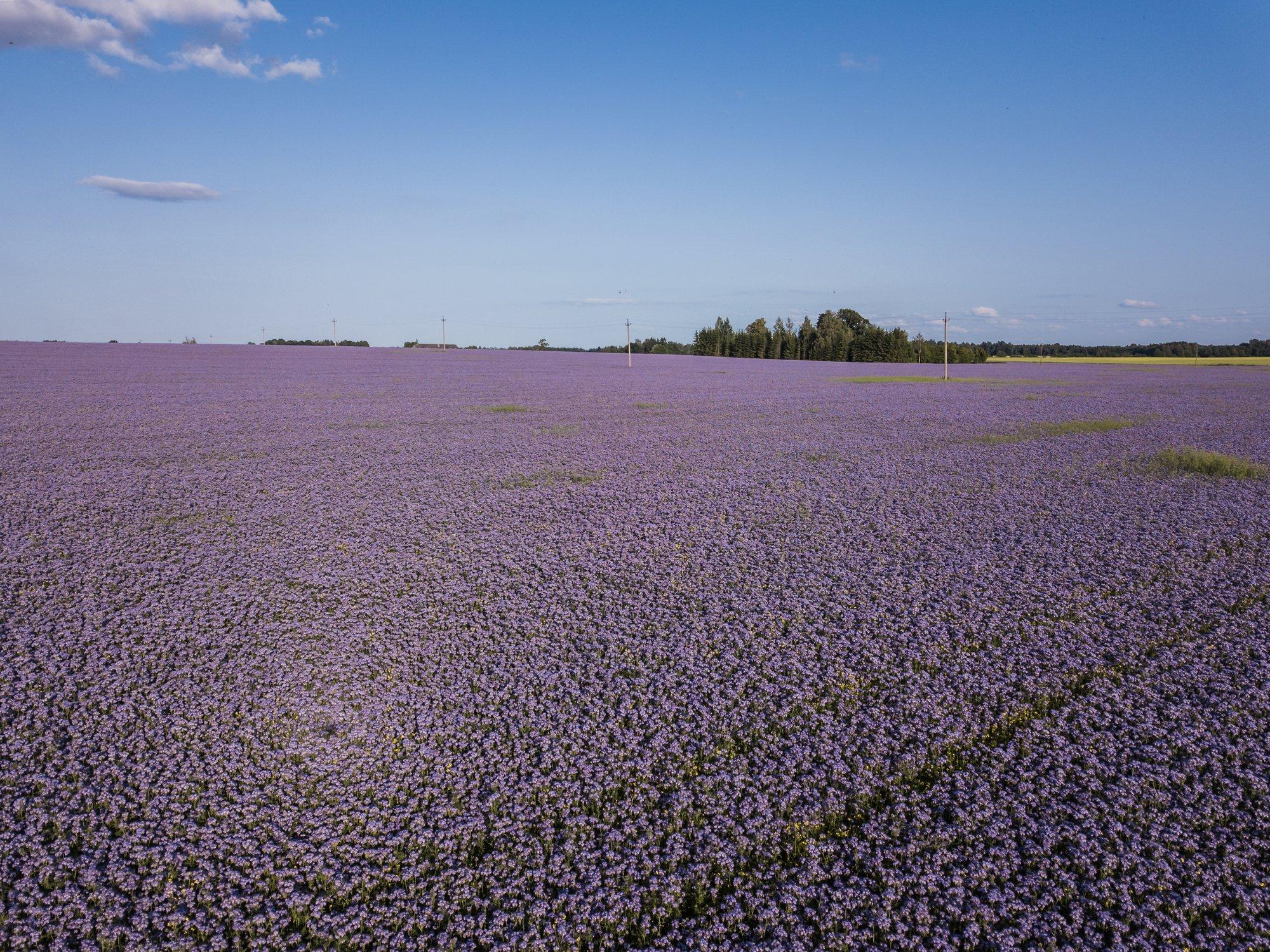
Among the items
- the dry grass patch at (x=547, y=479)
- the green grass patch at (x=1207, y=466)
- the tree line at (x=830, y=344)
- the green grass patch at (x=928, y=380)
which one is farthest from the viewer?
the tree line at (x=830, y=344)

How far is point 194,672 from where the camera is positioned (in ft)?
13.7

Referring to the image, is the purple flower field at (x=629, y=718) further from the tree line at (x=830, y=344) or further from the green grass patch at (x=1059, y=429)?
the tree line at (x=830, y=344)

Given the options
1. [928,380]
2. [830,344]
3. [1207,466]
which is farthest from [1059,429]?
[830,344]

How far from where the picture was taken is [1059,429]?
54.0 ft

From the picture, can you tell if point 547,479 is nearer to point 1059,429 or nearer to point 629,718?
point 629,718

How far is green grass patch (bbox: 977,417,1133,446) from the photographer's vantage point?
1483 cm

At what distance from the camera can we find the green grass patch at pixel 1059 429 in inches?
584

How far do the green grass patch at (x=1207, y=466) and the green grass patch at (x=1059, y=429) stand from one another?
114 inches

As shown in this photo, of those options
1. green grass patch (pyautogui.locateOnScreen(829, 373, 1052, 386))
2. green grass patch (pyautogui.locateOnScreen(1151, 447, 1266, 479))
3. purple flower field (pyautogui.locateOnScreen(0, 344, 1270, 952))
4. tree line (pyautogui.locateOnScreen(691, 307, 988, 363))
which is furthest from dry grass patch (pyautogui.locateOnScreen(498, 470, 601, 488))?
tree line (pyautogui.locateOnScreen(691, 307, 988, 363))

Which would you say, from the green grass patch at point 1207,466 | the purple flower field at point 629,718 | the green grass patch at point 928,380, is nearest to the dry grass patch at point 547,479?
the purple flower field at point 629,718

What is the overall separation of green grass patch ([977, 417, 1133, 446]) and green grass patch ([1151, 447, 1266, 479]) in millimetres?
2894

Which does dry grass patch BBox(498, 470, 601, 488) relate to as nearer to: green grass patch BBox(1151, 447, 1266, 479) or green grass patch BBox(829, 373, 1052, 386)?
green grass patch BBox(1151, 447, 1266, 479)

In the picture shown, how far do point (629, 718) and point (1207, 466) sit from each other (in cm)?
1178

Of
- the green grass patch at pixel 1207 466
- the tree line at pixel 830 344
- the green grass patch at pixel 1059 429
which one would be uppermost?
the tree line at pixel 830 344
